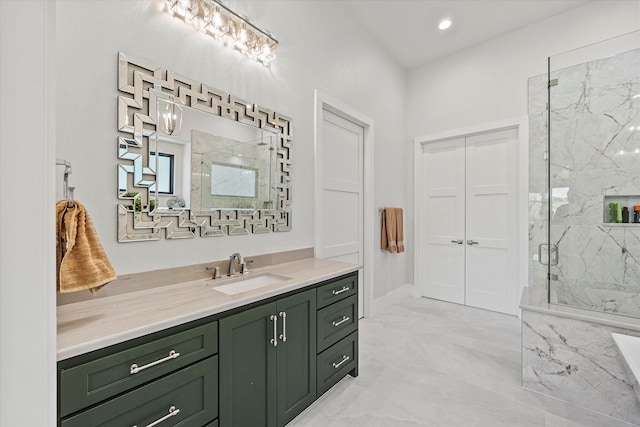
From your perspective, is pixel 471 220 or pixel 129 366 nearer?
pixel 129 366

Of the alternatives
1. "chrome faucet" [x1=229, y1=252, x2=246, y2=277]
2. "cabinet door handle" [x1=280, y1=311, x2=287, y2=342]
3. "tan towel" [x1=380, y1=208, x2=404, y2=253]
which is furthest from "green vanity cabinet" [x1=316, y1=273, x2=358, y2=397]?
"tan towel" [x1=380, y1=208, x2=404, y2=253]

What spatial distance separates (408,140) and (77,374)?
4226mm

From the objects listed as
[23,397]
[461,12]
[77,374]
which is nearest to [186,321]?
[77,374]

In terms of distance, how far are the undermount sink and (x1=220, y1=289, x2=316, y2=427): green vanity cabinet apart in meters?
0.26

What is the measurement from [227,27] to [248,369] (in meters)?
2.01

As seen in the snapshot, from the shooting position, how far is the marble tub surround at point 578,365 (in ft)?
5.52

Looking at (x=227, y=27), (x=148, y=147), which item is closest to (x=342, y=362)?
(x=148, y=147)

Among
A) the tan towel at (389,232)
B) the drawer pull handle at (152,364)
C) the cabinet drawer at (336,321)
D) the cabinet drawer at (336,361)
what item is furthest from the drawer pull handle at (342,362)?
the tan towel at (389,232)

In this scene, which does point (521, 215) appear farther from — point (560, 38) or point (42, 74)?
point (42, 74)

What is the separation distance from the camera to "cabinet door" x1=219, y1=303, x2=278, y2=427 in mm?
1246

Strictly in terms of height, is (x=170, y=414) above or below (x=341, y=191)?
below

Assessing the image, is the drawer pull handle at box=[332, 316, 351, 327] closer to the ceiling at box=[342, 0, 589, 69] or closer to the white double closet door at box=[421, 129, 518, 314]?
the white double closet door at box=[421, 129, 518, 314]

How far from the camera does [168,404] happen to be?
1077 mm

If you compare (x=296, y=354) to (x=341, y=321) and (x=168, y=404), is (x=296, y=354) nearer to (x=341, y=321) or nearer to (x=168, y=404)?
(x=341, y=321)
